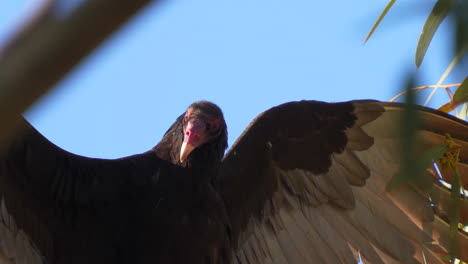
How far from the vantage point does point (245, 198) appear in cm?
430

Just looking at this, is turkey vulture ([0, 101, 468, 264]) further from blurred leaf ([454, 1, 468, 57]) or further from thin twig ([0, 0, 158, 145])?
thin twig ([0, 0, 158, 145])

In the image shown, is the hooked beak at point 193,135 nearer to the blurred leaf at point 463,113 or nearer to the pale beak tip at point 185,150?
the pale beak tip at point 185,150

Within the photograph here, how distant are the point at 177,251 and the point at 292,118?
104cm

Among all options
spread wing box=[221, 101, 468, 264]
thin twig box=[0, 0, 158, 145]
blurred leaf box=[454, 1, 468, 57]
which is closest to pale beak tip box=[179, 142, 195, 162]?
spread wing box=[221, 101, 468, 264]

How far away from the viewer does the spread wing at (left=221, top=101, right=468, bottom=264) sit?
423 cm

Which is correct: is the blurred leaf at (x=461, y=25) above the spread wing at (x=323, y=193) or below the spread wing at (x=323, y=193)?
above

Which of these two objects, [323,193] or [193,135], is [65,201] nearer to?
[193,135]

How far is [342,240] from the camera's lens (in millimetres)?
4336

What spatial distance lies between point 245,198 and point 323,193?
19.0 inches

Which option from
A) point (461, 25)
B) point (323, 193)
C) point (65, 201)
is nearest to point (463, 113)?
point (323, 193)

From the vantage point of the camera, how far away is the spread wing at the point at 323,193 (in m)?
4.23

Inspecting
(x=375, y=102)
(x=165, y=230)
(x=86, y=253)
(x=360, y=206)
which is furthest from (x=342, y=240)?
(x=86, y=253)

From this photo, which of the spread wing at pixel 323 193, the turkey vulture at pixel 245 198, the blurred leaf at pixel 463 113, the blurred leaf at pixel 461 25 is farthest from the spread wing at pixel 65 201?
the blurred leaf at pixel 461 25

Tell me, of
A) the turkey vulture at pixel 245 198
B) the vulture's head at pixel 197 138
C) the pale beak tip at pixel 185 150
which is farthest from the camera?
the vulture's head at pixel 197 138
